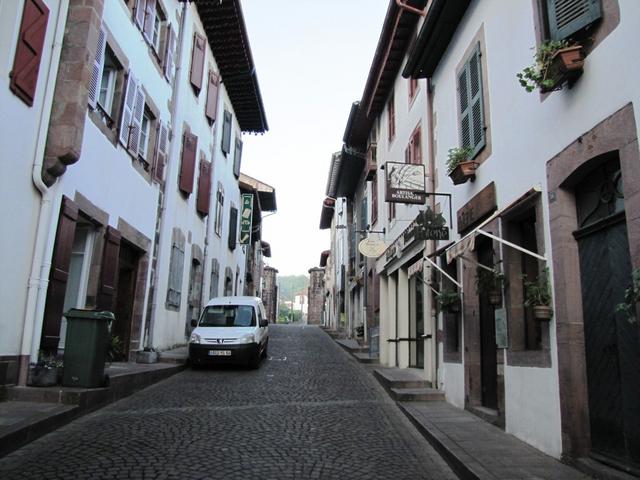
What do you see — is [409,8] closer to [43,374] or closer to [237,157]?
[43,374]

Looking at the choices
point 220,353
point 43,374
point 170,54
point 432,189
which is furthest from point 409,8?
point 43,374

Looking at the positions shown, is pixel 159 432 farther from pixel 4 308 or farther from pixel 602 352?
pixel 602 352

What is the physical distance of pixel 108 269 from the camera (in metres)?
10.4

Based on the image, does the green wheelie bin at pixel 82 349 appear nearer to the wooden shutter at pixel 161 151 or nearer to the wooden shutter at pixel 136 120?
the wooden shutter at pixel 136 120

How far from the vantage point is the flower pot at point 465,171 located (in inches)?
308

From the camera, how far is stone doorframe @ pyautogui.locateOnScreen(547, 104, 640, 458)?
181 inches

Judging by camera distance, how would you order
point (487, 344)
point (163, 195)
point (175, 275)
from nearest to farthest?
point (487, 344) < point (163, 195) < point (175, 275)

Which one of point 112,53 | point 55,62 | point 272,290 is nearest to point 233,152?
point 112,53

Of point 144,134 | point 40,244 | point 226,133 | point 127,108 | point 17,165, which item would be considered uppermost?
point 226,133

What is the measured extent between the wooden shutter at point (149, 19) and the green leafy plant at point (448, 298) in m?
8.16

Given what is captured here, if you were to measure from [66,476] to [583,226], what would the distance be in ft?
16.5

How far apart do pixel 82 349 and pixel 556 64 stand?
6535 millimetres

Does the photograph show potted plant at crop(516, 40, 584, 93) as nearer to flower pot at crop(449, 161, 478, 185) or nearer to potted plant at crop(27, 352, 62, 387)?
flower pot at crop(449, 161, 478, 185)

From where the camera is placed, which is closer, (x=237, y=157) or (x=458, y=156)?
(x=458, y=156)
